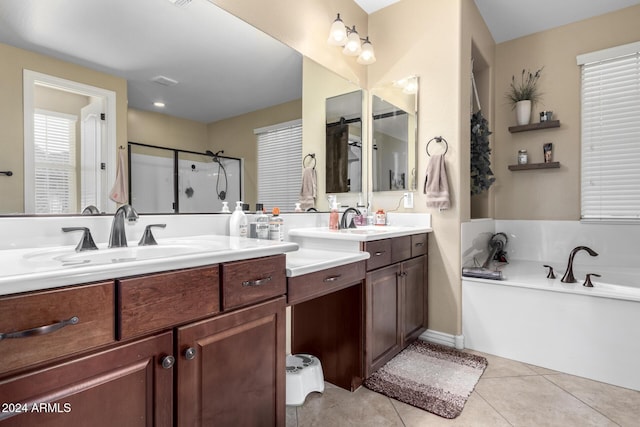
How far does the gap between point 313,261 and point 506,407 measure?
1.26 m

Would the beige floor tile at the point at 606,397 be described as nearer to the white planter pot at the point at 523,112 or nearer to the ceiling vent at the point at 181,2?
the white planter pot at the point at 523,112

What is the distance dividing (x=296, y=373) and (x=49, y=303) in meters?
1.29

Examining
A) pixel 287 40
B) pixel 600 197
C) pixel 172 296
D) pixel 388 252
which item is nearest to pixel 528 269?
pixel 600 197

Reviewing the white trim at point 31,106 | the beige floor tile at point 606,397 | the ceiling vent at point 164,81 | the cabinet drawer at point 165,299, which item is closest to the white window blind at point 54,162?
the white trim at point 31,106

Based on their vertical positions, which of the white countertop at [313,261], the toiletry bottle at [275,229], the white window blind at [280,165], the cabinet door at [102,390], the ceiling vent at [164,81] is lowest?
the cabinet door at [102,390]

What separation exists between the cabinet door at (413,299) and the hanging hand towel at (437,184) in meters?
0.42

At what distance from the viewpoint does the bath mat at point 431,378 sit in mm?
1703

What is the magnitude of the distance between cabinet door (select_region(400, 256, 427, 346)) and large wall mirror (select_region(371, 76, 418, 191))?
27.0 inches

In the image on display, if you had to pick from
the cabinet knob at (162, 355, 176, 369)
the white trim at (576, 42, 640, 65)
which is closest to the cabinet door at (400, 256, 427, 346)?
the cabinet knob at (162, 355, 176, 369)

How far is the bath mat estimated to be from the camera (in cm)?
170

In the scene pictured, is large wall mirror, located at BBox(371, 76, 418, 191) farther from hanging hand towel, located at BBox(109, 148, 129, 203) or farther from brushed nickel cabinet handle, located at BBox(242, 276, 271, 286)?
hanging hand towel, located at BBox(109, 148, 129, 203)

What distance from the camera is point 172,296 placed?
3.04ft

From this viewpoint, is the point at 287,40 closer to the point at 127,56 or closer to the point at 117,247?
the point at 127,56

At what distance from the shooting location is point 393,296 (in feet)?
6.77
